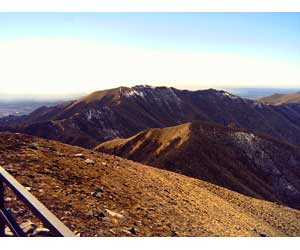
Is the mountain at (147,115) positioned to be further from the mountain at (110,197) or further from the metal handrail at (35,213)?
the metal handrail at (35,213)

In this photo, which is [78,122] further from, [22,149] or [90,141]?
[22,149]

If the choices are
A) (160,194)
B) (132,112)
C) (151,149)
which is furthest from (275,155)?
(132,112)

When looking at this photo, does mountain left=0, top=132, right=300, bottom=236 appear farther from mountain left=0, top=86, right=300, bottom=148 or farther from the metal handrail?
mountain left=0, top=86, right=300, bottom=148

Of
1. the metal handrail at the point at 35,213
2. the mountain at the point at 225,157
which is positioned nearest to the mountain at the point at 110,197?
the metal handrail at the point at 35,213

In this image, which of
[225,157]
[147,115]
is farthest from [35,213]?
[147,115]
